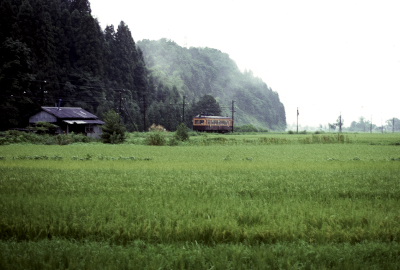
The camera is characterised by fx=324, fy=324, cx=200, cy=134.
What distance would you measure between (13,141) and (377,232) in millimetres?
33645

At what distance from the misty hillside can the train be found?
76.1m

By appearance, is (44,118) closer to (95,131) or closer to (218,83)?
(95,131)

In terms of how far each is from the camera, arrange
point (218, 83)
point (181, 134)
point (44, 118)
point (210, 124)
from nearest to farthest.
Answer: point (181, 134), point (44, 118), point (210, 124), point (218, 83)

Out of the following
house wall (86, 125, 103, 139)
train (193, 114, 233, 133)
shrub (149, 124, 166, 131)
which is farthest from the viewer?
shrub (149, 124, 166, 131)

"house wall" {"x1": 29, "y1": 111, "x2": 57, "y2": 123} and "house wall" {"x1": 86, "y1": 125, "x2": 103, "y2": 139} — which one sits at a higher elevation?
"house wall" {"x1": 29, "y1": 111, "x2": 57, "y2": 123}

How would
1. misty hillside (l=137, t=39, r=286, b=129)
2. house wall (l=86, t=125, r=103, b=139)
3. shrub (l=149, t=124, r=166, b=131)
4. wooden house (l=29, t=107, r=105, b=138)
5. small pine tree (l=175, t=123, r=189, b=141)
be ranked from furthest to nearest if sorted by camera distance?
misty hillside (l=137, t=39, r=286, b=129) < shrub (l=149, t=124, r=166, b=131) < house wall (l=86, t=125, r=103, b=139) < wooden house (l=29, t=107, r=105, b=138) < small pine tree (l=175, t=123, r=189, b=141)

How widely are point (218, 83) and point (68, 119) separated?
135 m

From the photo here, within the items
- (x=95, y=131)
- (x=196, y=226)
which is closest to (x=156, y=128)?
(x=95, y=131)

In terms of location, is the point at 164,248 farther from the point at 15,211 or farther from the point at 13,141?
the point at 13,141

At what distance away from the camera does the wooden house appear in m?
47.5

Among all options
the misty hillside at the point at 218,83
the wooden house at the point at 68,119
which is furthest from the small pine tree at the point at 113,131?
the misty hillside at the point at 218,83

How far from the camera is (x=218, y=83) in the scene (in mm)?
177625

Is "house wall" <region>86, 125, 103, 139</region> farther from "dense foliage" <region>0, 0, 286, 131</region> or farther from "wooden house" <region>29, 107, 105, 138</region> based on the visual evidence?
"dense foliage" <region>0, 0, 286, 131</region>

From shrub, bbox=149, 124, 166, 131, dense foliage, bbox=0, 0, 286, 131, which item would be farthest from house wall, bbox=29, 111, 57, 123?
shrub, bbox=149, 124, 166, 131
